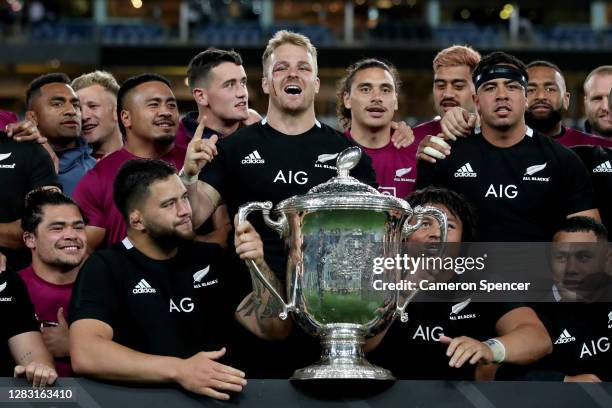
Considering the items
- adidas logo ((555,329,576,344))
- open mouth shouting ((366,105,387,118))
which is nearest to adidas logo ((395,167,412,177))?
open mouth shouting ((366,105,387,118))

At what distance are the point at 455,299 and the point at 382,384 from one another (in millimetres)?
972

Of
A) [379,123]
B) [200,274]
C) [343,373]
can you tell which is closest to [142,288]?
[200,274]

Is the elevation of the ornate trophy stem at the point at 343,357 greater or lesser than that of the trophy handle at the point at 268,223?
lesser

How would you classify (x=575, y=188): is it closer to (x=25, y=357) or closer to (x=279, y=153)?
(x=279, y=153)

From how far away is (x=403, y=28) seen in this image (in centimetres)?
2897

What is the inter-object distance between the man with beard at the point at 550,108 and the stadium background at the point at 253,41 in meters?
20.6

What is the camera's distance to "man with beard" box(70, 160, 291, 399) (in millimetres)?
3420

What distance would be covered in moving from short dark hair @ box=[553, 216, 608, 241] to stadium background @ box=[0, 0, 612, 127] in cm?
2185

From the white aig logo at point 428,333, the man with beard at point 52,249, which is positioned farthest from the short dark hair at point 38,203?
the white aig logo at point 428,333

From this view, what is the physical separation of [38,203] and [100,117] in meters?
1.49

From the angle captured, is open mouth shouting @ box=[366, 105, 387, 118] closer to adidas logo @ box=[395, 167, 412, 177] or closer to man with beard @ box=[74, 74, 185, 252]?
adidas logo @ box=[395, 167, 412, 177]

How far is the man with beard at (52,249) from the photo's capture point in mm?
4605

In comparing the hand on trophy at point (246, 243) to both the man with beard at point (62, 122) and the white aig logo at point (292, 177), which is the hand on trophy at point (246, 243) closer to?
the white aig logo at point (292, 177)

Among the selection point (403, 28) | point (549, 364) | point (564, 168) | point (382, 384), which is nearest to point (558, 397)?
point (382, 384)
